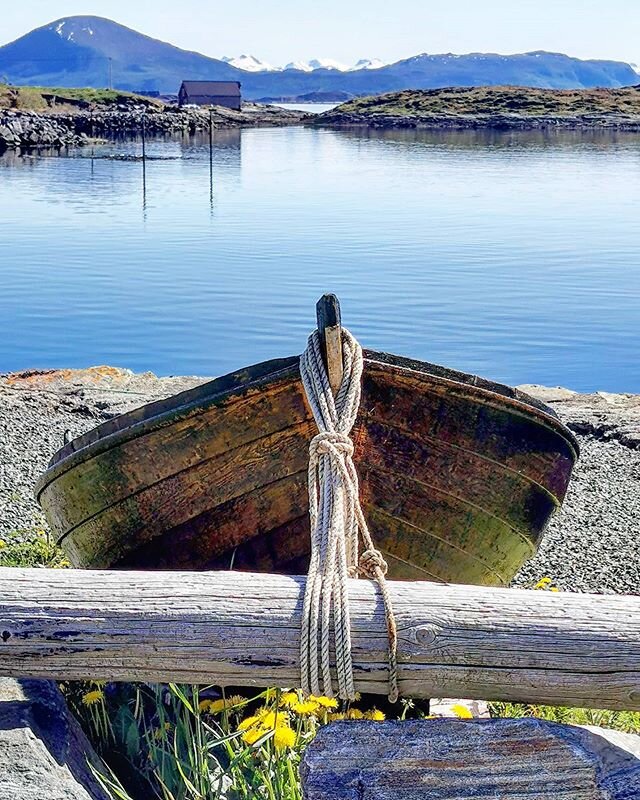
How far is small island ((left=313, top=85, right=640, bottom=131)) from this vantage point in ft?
307

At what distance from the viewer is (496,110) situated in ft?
338

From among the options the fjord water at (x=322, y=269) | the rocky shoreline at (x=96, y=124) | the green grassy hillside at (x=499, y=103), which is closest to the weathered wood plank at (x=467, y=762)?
the fjord water at (x=322, y=269)

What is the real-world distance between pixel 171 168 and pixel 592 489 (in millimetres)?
41360

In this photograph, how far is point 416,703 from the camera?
410 cm

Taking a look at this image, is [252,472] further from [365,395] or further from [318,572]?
[318,572]

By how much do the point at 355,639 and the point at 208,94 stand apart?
127215mm

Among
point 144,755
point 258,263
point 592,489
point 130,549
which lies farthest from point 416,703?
point 258,263

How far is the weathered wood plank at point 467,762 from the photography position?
2883mm

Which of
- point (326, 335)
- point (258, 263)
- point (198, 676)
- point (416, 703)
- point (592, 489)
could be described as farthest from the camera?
point (258, 263)

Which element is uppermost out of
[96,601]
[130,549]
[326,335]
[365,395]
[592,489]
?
[326,335]

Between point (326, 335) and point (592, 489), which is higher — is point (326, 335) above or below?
above

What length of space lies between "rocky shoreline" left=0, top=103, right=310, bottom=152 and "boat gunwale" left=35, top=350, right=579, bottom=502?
4322cm

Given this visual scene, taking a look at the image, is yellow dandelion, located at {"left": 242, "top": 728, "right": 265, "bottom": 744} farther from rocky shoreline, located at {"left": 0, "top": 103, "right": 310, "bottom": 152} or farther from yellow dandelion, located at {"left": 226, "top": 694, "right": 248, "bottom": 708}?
rocky shoreline, located at {"left": 0, "top": 103, "right": 310, "bottom": 152}

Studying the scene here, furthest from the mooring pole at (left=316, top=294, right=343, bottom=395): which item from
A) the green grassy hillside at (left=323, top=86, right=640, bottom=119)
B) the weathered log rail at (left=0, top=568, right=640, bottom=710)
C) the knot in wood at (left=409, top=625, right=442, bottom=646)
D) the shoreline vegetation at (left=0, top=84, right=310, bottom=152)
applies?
the green grassy hillside at (left=323, top=86, right=640, bottom=119)
